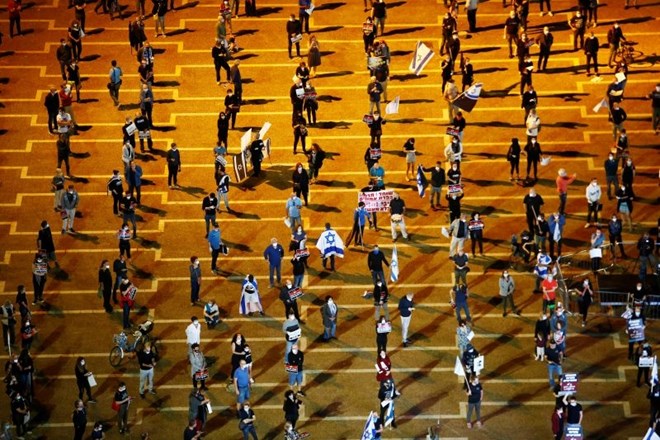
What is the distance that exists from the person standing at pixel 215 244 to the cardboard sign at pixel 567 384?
11.7 metres

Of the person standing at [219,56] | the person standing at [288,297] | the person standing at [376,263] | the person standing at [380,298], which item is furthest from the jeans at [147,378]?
the person standing at [219,56]

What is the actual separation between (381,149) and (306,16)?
7.50m

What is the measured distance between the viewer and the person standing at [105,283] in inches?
2191

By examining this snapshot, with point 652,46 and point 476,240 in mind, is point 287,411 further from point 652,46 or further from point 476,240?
point 652,46

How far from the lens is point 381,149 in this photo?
206 feet

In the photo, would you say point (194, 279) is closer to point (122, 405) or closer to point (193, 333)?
point (193, 333)

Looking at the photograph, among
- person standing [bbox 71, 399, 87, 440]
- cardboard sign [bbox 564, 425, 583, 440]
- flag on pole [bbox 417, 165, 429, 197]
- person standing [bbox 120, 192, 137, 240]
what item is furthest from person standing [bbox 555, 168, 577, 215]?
person standing [bbox 71, 399, 87, 440]

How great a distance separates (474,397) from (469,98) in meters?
12.6

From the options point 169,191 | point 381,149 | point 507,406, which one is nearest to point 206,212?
point 169,191

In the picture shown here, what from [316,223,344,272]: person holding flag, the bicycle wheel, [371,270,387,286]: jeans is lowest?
the bicycle wheel

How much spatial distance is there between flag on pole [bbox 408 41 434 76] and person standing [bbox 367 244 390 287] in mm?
9854

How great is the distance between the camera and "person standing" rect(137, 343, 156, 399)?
5303cm

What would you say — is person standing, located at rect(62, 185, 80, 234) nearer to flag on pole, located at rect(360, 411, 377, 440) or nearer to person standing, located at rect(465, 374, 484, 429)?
flag on pole, located at rect(360, 411, 377, 440)

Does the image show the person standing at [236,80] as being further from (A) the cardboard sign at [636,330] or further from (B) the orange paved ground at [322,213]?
(A) the cardboard sign at [636,330]
